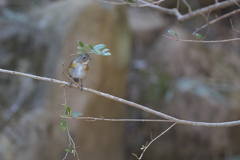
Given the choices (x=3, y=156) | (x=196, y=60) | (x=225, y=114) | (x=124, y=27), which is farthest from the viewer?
(x=196, y=60)

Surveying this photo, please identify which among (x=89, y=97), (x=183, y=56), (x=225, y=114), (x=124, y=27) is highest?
(x=124, y=27)

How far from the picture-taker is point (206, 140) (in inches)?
256

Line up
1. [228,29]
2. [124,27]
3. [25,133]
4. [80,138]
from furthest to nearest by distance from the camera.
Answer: [228,29], [124,27], [80,138], [25,133]

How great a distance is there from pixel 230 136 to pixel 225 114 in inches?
15.5

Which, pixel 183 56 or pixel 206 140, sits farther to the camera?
pixel 183 56

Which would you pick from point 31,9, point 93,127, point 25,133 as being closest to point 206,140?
point 93,127

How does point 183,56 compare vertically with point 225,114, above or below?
above

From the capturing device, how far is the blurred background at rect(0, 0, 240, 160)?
5.07 metres

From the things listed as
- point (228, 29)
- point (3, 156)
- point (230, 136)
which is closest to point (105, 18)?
point (3, 156)

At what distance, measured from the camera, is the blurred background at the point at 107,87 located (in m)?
5.07

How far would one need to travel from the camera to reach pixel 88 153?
5.46 metres

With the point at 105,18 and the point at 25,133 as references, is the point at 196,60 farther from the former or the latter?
the point at 25,133

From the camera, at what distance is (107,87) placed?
561cm

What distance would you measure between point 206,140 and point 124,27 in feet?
7.64
